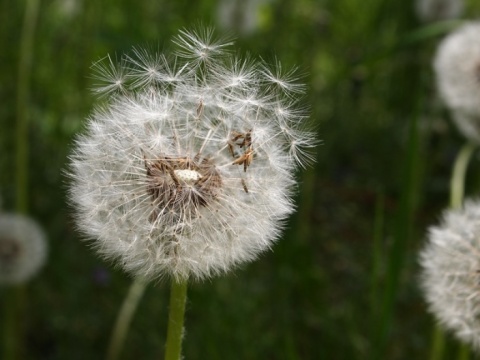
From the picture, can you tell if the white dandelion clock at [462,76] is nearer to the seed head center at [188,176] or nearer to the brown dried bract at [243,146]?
the brown dried bract at [243,146]

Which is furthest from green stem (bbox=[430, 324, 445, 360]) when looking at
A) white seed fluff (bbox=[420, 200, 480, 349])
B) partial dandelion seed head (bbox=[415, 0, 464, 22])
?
partial dandelion seed head (bbox=[415, 0, 464, 22])

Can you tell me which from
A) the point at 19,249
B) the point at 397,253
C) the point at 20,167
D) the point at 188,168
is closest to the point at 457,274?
the point at 397,253

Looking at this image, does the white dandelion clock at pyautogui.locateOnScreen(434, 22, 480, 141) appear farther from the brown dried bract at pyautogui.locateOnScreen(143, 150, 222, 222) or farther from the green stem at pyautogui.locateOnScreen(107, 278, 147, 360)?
the brown dried bract at pyautogui.locateOnScreen(143, 150, 222, 222)

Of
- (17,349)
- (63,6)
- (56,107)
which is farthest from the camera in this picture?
(63,6)

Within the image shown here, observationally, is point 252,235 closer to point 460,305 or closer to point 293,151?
point 293,151

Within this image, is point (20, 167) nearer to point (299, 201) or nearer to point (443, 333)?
point (299, 201)

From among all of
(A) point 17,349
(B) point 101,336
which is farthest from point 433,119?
(A) point 17,349

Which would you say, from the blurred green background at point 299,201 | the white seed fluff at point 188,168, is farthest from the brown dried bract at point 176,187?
the blurred green background at point 299,201

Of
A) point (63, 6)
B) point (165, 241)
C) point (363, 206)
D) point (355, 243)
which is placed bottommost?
point (165, 241)
